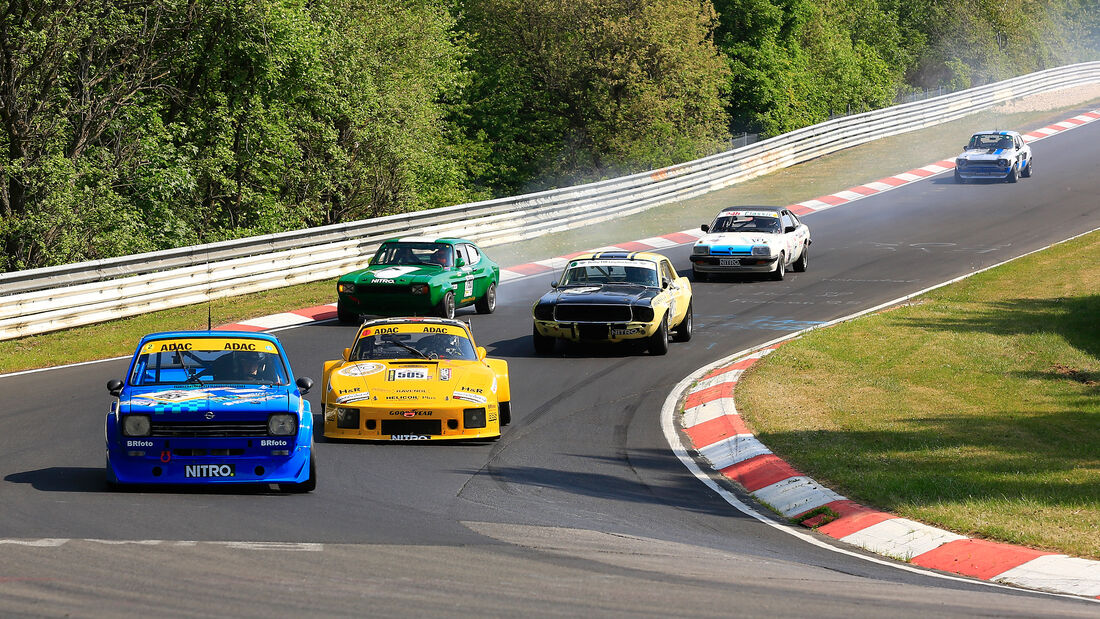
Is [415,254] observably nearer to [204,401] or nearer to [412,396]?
[412,396]

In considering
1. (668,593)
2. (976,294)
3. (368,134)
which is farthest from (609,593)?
(368,134)

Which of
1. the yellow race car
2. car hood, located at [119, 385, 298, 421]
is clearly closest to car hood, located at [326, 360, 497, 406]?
the yellow race car

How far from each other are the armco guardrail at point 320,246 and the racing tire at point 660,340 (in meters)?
9.31

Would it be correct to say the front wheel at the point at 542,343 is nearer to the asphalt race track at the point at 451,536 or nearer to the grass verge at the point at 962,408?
the asphalt race track at the point at 451,536

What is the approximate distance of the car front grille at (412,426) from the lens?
12.6 meters

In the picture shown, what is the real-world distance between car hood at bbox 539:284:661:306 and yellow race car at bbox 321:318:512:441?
4575 millimetres

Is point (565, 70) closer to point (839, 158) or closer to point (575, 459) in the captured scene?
point (839, 158)

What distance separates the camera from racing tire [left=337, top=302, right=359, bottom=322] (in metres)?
21.0

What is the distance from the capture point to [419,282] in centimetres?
2027

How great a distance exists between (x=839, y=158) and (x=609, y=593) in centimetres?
3990

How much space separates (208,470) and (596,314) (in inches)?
351

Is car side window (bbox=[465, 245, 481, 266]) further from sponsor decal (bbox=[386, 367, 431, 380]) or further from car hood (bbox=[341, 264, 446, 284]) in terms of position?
sponsor decal (bbox=[386, 367, 431, 380])

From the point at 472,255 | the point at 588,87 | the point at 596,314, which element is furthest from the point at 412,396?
the point at 588,87

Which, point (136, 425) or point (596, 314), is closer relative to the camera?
point (136, 425)
